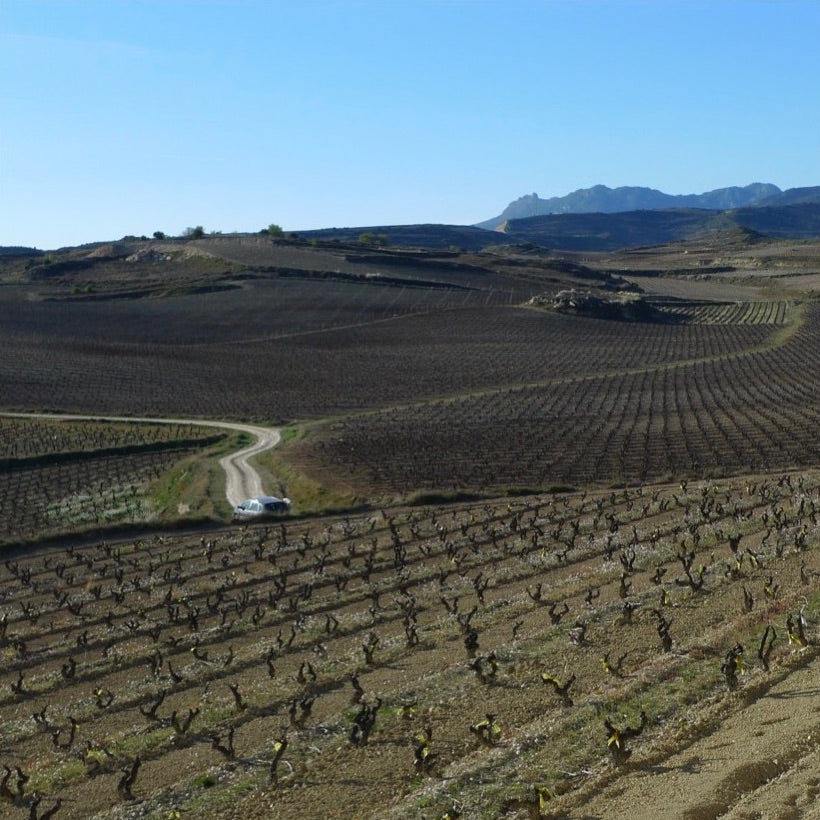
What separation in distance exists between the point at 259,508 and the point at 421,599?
49.1 feet

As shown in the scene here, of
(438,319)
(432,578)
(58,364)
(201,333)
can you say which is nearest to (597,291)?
(438,319)

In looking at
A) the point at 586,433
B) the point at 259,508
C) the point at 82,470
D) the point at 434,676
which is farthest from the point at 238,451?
the point at 434,676

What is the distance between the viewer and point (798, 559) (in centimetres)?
2445

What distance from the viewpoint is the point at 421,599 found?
2552cm

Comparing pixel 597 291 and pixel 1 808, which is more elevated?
pixel 597 291

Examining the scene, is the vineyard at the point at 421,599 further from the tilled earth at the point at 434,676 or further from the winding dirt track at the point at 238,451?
the winding dirt track at the point at 238,451

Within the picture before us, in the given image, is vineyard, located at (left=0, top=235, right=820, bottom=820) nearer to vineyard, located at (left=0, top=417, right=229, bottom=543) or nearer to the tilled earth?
the tilled earth

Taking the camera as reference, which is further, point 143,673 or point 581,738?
point 143,673

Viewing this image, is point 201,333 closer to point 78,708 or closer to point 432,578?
point 432,578

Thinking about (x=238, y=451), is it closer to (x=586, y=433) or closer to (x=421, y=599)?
(x=586, y=433)

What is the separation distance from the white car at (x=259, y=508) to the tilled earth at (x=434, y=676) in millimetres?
5755

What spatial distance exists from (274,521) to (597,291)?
10789 cm

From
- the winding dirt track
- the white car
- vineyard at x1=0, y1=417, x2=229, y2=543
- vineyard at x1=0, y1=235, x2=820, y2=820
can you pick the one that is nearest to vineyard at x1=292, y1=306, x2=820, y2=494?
vineyard at x1=0, y1=235, x2=820, y2=820

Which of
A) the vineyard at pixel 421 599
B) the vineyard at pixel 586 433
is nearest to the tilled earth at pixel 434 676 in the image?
the vineyard at pixel 421 599
